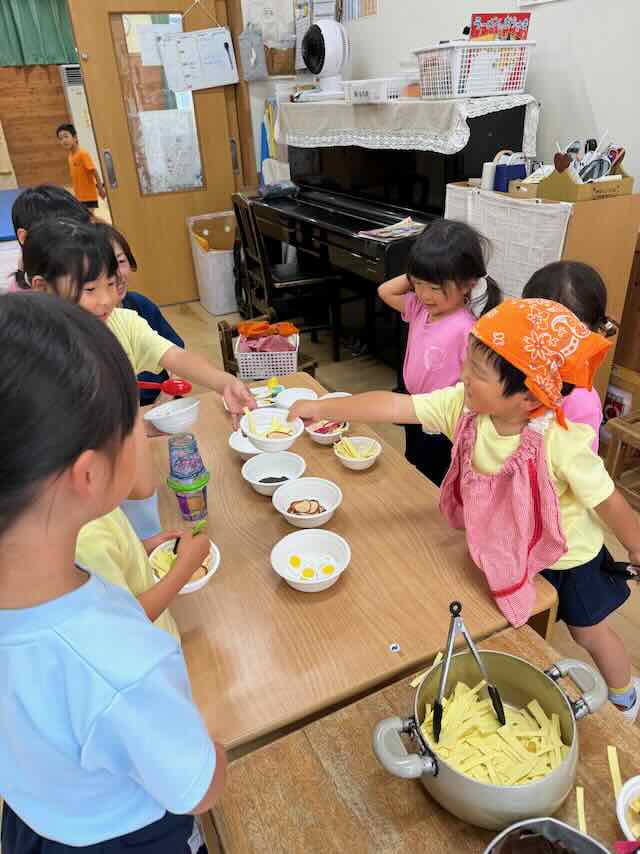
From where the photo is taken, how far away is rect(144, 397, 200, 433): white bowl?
4.88 ft

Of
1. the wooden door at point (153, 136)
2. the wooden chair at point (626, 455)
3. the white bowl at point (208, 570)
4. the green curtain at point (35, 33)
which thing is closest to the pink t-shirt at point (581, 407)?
the white bowl at point (208, 570)

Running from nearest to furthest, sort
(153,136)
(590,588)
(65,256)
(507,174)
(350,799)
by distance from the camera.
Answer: (350,799) → (590,588) → (65,256) → (507,174) → (153,136)

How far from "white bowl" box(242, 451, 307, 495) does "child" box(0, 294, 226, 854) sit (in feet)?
2.31

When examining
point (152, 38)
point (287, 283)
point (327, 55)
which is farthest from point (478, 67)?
point (152, 38)

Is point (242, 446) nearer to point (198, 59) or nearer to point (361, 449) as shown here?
point (361, 449)

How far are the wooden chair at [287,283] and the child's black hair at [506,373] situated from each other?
2665mm

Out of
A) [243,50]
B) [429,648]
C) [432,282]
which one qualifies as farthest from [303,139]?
[429,648]

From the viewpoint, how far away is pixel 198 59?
14.4ft

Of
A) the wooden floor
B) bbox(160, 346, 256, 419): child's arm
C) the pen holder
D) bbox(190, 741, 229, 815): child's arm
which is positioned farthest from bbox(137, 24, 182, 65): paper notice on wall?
bbox(190, 741, 229, 815): child's arm

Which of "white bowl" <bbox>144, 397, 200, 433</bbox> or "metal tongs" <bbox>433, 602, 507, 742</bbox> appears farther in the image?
"white bowl" <bbox>144, 397, 200, 433</bbox>

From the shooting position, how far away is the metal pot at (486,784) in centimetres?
58

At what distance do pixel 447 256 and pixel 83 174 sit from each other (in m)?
6.18

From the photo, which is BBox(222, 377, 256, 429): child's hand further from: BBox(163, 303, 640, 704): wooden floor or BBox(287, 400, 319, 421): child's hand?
BBox(163, 303, 640, 704): wooden floor

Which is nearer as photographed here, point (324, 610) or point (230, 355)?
point (324, 610)
